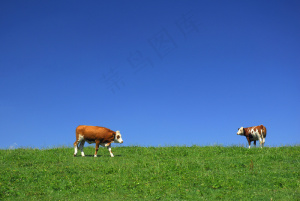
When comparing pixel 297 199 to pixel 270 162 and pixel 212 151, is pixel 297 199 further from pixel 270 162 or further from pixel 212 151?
pixel 212 151

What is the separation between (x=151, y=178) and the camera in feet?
52.4

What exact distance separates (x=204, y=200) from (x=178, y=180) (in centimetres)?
286

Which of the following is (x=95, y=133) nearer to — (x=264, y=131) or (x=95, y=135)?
(x=95, y=135)

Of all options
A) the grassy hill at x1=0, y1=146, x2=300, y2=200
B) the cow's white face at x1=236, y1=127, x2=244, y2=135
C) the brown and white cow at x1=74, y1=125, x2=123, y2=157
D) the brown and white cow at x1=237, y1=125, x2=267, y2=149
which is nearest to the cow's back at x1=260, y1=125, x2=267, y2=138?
the brown and white cow at x1=237, y1=125, x2=267, y2=149

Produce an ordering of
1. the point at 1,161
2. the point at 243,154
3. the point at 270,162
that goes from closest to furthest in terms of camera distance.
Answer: the point at 270,162
the point at 1,161
the point at 243,154

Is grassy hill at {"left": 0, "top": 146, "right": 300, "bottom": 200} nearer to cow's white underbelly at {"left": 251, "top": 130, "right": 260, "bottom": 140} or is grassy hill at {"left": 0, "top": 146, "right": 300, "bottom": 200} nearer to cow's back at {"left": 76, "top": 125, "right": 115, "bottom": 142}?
cow's back at {"left": 76, "top": 125, "right": 115, "bottom": 142}

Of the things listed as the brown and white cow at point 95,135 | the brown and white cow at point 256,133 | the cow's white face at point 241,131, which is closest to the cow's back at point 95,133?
the brown and white cow at point 95,135

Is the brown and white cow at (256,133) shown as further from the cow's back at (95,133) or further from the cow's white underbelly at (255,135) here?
the cow's back at (95,133)

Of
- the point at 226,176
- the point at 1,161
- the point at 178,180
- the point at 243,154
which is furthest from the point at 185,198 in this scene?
the point at 1,161

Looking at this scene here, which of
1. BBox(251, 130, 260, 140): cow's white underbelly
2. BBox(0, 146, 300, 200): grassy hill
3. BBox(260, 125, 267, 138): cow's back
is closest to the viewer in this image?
BBox(0, 146, 300, 200): grassy hill

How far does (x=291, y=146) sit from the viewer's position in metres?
26.6

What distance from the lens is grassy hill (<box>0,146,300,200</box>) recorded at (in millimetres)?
13750

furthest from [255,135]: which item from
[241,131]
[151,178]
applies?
[151,178]

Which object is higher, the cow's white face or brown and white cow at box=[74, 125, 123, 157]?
the cow's white face
